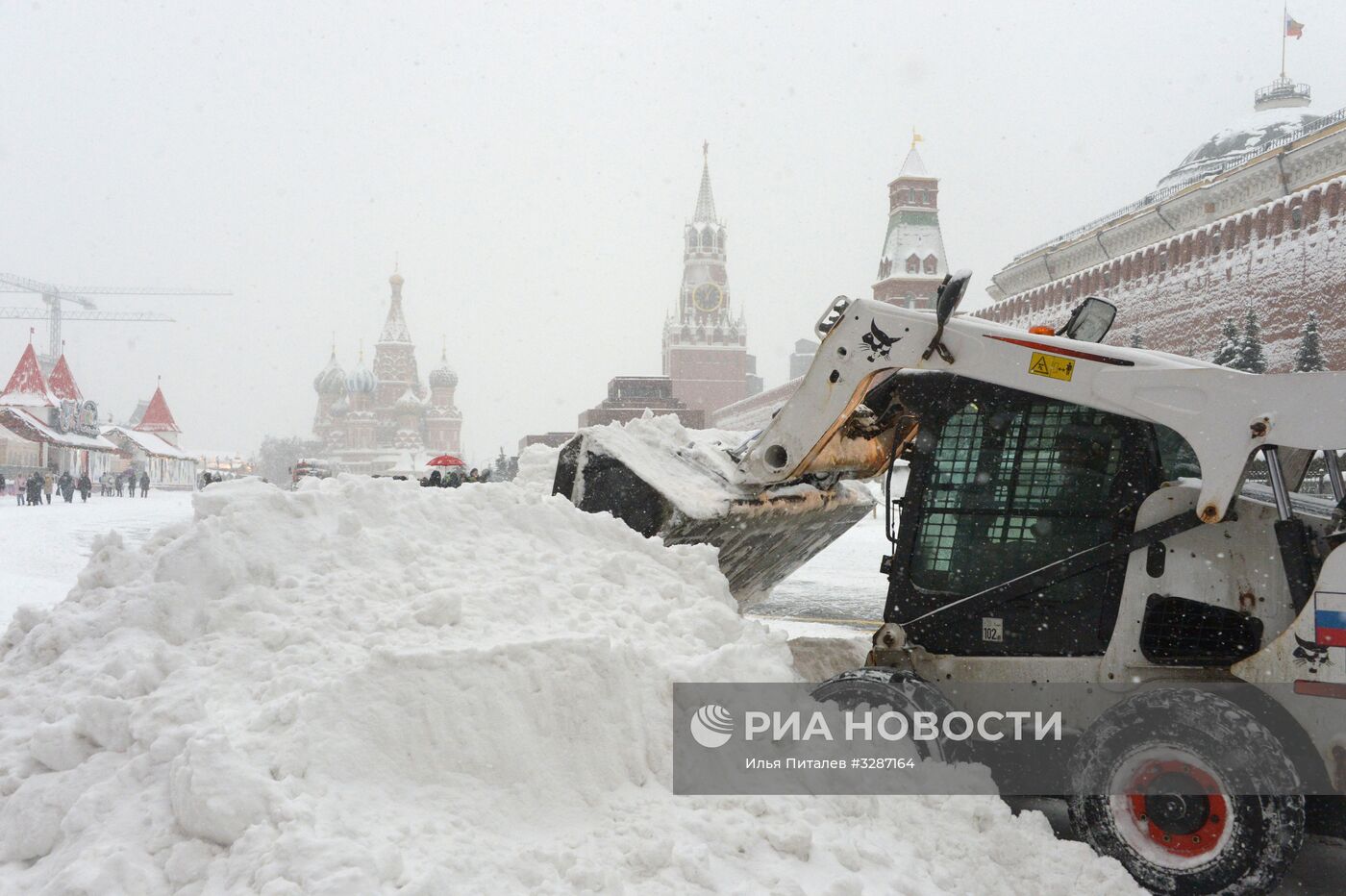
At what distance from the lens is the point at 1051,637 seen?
13.9 ft

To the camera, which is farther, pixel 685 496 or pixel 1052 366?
pixel 685 496

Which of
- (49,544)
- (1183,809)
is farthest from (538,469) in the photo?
(49,544)

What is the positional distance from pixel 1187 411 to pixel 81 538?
Result: 2094 centimetres

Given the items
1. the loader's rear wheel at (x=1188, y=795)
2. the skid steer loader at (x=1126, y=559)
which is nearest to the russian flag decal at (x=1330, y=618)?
the skid steer loader at (x=1126, y=559)

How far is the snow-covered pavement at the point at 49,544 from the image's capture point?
11.1m

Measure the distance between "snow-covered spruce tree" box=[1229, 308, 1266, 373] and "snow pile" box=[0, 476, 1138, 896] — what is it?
28.9 metres

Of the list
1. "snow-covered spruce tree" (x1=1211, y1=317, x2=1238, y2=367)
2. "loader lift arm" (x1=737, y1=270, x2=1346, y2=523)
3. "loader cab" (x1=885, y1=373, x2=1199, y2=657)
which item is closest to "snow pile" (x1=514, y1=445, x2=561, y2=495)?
"loader lift arm" (x1=737, y1=270, x2=1346, y2=523)

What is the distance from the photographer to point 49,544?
58.3 feet

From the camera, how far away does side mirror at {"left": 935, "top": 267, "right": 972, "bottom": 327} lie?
439 cm

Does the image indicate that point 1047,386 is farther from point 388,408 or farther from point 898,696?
point 388,408

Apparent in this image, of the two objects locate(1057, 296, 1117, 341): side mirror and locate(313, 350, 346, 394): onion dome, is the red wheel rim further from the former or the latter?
locate(313, 350, 346, 394): onion dome

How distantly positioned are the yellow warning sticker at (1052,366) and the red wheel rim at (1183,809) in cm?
158

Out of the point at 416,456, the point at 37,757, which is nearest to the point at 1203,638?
the point at 37,757

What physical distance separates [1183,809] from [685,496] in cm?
294
